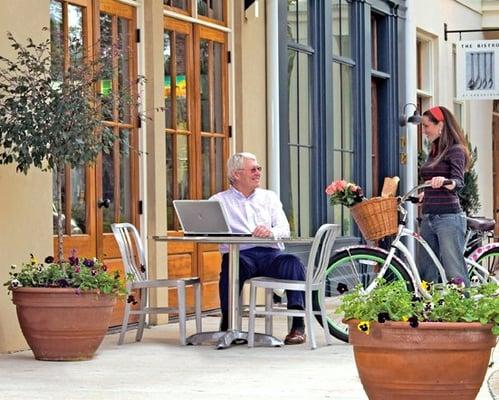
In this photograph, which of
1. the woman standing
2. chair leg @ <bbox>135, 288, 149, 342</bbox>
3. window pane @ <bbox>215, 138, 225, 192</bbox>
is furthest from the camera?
window pane @ <bbox>215, 138, 225, 192</bbox>

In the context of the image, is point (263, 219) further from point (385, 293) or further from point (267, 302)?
point (385, 293)

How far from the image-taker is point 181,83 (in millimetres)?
12086

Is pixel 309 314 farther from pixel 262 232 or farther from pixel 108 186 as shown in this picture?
pixel 108 186

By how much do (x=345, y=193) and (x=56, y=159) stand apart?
2.02 m

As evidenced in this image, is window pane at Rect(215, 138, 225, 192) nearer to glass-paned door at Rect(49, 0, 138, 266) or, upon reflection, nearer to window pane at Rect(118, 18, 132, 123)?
glass-paned door at Rect(49, 0, 138, 266)

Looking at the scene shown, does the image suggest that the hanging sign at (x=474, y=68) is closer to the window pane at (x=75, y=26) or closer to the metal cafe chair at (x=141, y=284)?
the window pane at (x=75, y=26)

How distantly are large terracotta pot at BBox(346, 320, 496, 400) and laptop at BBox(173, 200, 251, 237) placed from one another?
3666mm

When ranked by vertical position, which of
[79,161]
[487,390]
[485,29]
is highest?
[485,29]

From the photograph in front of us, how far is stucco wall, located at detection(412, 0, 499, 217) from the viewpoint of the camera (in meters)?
19.2

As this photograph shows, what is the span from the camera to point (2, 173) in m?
9.30

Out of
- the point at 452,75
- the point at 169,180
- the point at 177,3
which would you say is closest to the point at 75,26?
the point at 177,3

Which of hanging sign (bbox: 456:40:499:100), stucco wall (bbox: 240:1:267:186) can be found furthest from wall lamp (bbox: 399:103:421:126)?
stucco wall (bbox: 240:1:267:186)

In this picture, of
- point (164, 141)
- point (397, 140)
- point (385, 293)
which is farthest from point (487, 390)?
point (397, 140)

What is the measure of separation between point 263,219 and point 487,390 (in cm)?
290
